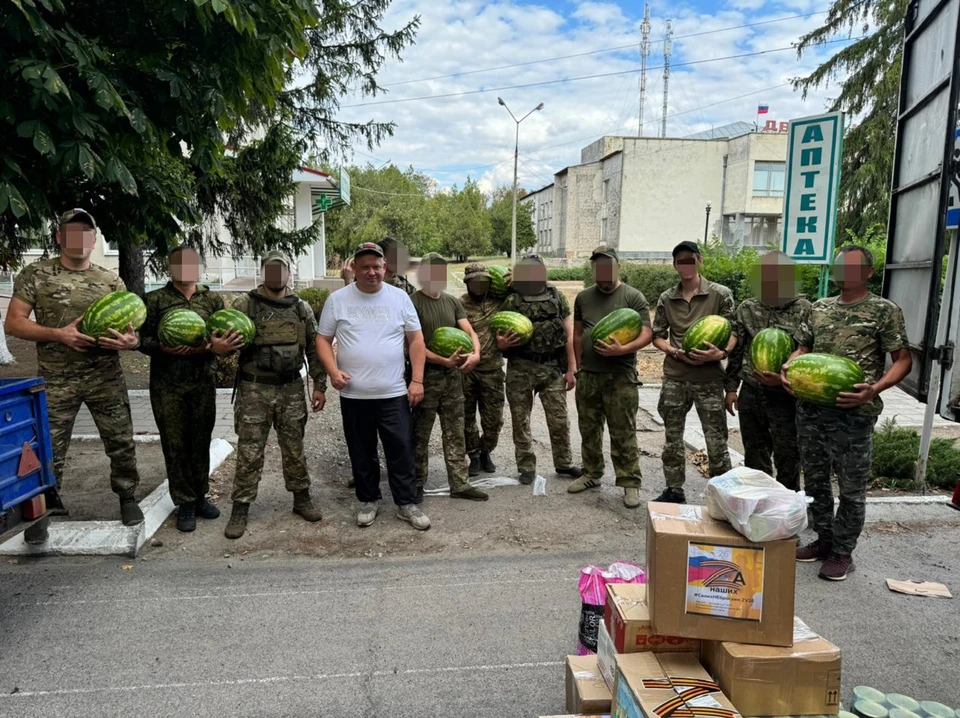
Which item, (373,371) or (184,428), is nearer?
(373,371)

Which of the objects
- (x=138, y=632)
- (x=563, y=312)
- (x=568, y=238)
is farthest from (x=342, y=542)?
(x=568, y=238)

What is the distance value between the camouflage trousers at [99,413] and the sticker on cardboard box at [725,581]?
4304mm

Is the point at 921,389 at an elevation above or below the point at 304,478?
above

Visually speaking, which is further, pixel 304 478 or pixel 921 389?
pixel 304 478

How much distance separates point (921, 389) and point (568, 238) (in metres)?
60.1

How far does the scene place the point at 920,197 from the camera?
Answer: 4934 mm

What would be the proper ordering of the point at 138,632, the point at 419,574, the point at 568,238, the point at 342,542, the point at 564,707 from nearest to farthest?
the point at 564,707 → the point at 138,632 → the point at 419,574 → the point at 342,542 → the point at 568,238

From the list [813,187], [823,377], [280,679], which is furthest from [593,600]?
[813,187]

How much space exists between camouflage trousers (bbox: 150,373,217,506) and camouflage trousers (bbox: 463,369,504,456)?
2.32 m

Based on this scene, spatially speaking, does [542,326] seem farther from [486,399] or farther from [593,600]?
[593,600]

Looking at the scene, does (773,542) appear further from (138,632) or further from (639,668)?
(138,632)

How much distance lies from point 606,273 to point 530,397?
141 centimetres

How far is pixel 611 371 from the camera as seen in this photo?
5812mm

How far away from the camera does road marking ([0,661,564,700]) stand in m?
3.30
